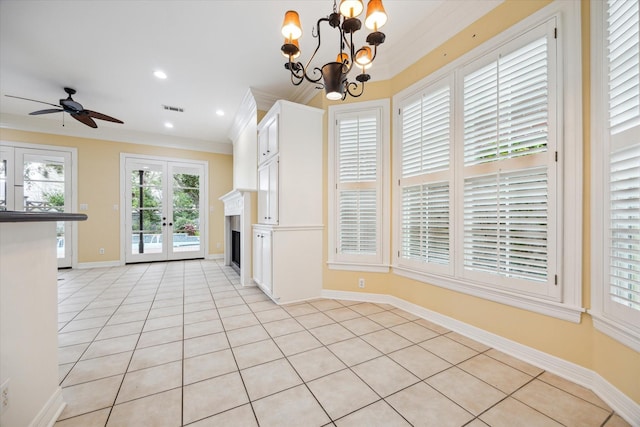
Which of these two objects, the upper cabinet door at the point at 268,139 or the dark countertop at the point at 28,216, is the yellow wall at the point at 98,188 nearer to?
the upper cabinet door at the point at 268,139

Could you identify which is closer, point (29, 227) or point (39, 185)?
point (29, 227)

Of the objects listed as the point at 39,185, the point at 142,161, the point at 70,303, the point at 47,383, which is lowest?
the point at 70,303

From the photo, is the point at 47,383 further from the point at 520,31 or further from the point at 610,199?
the point at 520,31

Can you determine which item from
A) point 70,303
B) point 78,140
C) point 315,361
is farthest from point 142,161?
point 315,361

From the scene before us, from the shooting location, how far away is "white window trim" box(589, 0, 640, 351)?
61.6 inches

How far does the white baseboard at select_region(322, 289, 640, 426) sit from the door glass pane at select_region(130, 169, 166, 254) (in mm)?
5760

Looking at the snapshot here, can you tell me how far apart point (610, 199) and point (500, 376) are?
1.32 metres

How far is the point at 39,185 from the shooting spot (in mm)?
5141

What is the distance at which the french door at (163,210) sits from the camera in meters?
5.93

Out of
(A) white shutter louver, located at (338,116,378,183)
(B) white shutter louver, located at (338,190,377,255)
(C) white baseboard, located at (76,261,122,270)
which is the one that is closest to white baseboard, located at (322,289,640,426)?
(B) white shutter louver, located at (338,190,377,255)

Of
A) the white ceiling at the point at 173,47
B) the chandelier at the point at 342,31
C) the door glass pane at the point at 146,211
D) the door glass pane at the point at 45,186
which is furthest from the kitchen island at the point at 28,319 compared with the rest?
the door glass pane at the point at 45,186

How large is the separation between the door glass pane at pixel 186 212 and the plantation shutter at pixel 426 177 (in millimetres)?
5372

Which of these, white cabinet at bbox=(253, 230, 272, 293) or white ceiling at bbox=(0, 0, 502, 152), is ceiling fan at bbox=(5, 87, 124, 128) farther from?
white cabinet at bbox=(253, 230, 272, 293)

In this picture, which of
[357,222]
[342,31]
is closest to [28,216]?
[342,31]
